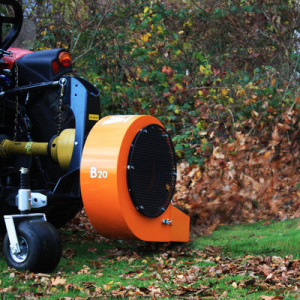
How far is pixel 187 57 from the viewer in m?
8.46

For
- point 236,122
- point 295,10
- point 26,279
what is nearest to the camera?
point 26,279

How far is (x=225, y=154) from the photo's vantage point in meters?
5.77

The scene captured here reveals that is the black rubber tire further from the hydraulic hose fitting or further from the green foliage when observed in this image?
the green foliage

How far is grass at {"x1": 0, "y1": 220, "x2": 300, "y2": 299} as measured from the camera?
116 inches

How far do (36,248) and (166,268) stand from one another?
0.91 metres

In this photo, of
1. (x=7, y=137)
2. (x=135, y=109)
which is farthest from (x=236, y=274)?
(x=135, y=109)

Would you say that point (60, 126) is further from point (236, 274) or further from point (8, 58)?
point (236, 274)

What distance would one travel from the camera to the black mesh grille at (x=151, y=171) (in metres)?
3.76

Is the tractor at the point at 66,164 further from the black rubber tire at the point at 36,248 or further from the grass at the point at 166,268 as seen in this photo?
the grass at the point at 166,268

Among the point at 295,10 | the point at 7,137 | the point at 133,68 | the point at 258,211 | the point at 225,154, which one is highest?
the point at 295,10

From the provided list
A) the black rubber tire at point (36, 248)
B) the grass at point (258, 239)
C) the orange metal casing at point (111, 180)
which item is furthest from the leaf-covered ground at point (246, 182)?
the black rubber tire at point (36, 248)

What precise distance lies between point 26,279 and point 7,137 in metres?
1.48

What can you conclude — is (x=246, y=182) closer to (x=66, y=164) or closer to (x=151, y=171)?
(x=151, y=171)

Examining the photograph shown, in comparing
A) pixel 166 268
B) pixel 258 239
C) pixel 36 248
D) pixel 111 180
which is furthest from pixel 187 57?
pixel 36 248
